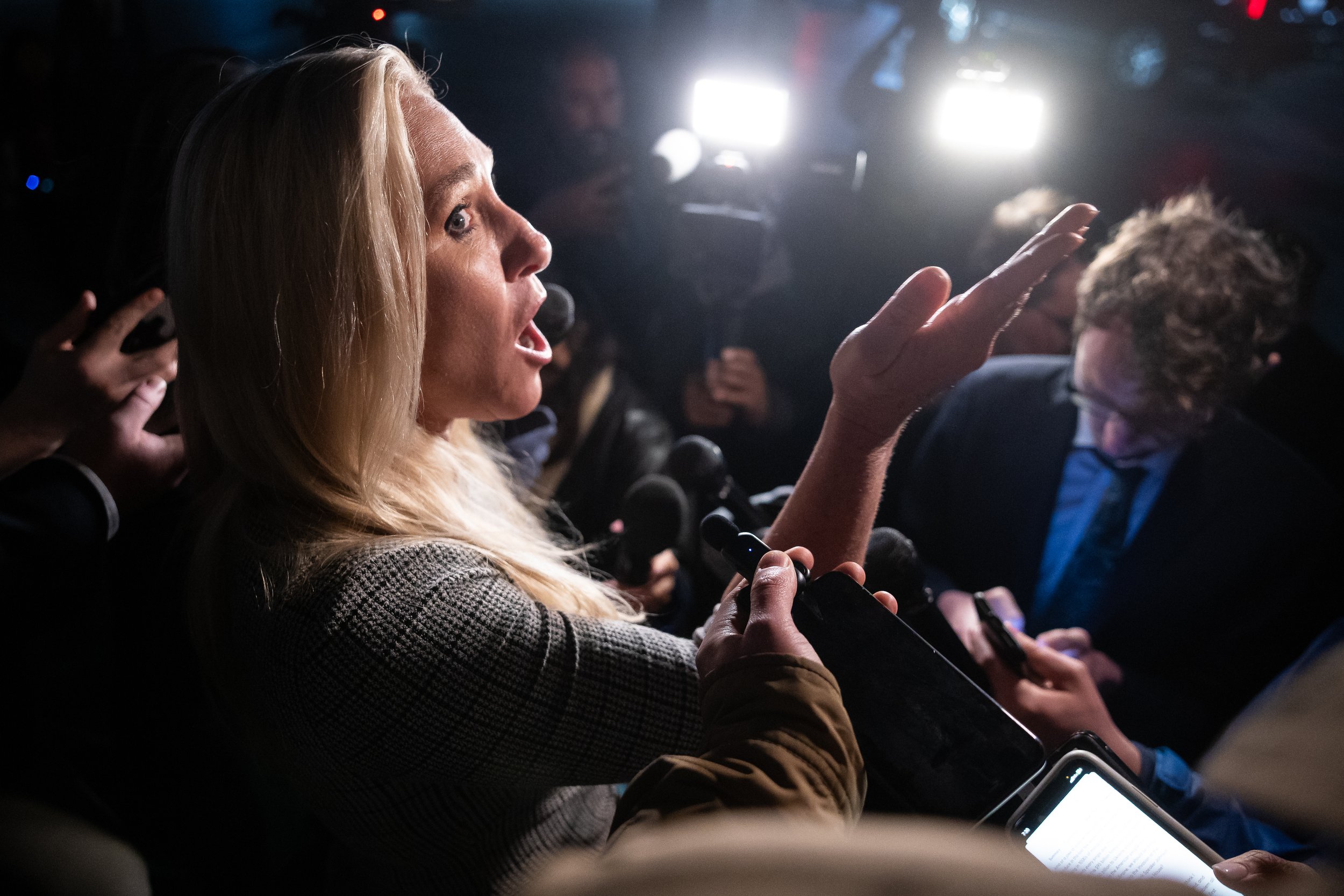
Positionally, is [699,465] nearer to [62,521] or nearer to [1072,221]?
[1072,221]

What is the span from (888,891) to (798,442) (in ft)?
4.20

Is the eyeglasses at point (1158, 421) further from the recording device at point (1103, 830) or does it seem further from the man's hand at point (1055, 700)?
the recording device at point (1103, 830)

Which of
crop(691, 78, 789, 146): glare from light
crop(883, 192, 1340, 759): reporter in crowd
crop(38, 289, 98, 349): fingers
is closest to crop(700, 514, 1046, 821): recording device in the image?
crop(883, 192, 1340, 759): reporter in crowd

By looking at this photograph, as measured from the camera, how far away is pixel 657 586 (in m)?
1.78

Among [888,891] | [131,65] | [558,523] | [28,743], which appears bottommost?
[28,743]

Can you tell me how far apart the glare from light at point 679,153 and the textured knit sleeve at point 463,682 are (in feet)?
6.74

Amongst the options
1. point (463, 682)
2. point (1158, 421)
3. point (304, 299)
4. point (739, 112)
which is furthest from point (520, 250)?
point (739, 112)

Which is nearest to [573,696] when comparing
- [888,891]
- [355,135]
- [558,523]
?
[888,891]

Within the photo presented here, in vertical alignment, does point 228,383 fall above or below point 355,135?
below

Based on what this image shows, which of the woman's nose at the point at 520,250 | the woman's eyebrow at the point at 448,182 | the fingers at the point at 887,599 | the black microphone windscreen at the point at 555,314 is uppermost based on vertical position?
the woman's eyebrow at the point at 448,182

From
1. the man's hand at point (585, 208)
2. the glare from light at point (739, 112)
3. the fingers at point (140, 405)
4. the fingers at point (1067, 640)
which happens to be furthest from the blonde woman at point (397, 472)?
the man's hand at point (585, 208)

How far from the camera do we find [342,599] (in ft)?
2.74

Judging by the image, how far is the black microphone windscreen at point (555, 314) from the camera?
171 cm

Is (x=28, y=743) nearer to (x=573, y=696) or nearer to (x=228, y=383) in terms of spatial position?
(x=228, y=383)
